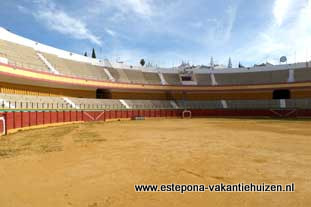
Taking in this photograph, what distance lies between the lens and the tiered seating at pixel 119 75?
126 ft

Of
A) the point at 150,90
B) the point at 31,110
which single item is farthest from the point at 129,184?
the point at 150,90

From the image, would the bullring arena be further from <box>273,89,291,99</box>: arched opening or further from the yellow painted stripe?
<box>273,89,291,99</box>: arched opening

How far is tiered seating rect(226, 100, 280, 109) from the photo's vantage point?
39.8 meters

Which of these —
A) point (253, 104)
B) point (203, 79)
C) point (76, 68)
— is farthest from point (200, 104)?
point (76, 68)

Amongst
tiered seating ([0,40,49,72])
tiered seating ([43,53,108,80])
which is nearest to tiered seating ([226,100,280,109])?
tiered seating ([43,53,108,80])

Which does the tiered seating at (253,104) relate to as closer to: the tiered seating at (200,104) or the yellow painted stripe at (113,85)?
the tiered seating at (200,104)

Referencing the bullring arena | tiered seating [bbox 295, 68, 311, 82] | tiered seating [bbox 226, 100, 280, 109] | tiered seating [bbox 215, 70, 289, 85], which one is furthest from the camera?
tiered seating [bbox 215, 70, 289, 85]

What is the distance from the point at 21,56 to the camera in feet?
82.8

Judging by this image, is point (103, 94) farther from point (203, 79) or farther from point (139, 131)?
point (139, 131)

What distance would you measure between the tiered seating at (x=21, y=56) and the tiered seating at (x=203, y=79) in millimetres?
28954

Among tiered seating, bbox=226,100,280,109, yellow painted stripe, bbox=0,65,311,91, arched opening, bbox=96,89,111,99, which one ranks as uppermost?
yellow painted stripe, bbox=0,65,311,91

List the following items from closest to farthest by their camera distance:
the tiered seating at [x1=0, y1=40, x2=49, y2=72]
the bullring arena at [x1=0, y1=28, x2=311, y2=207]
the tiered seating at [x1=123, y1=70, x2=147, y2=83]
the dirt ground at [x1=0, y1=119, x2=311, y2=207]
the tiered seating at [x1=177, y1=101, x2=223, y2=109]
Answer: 1. the dirt ground at [x1=0, y1=119, x2=311, y2=207]
2. the bullring arena at [x1=0, y1=28, x2=311, y2=207]
3. the tiered seating at [x1=0, y1=40, x2=49, y2=72]
4. the tiered seating at [x1=123, y1=70, x2=147, y2=83]
5. the tiered seating at [x1=177, y1=101, x2=223, y2=109]

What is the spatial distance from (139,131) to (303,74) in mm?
36429

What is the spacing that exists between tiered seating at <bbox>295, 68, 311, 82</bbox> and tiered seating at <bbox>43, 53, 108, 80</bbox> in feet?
112
